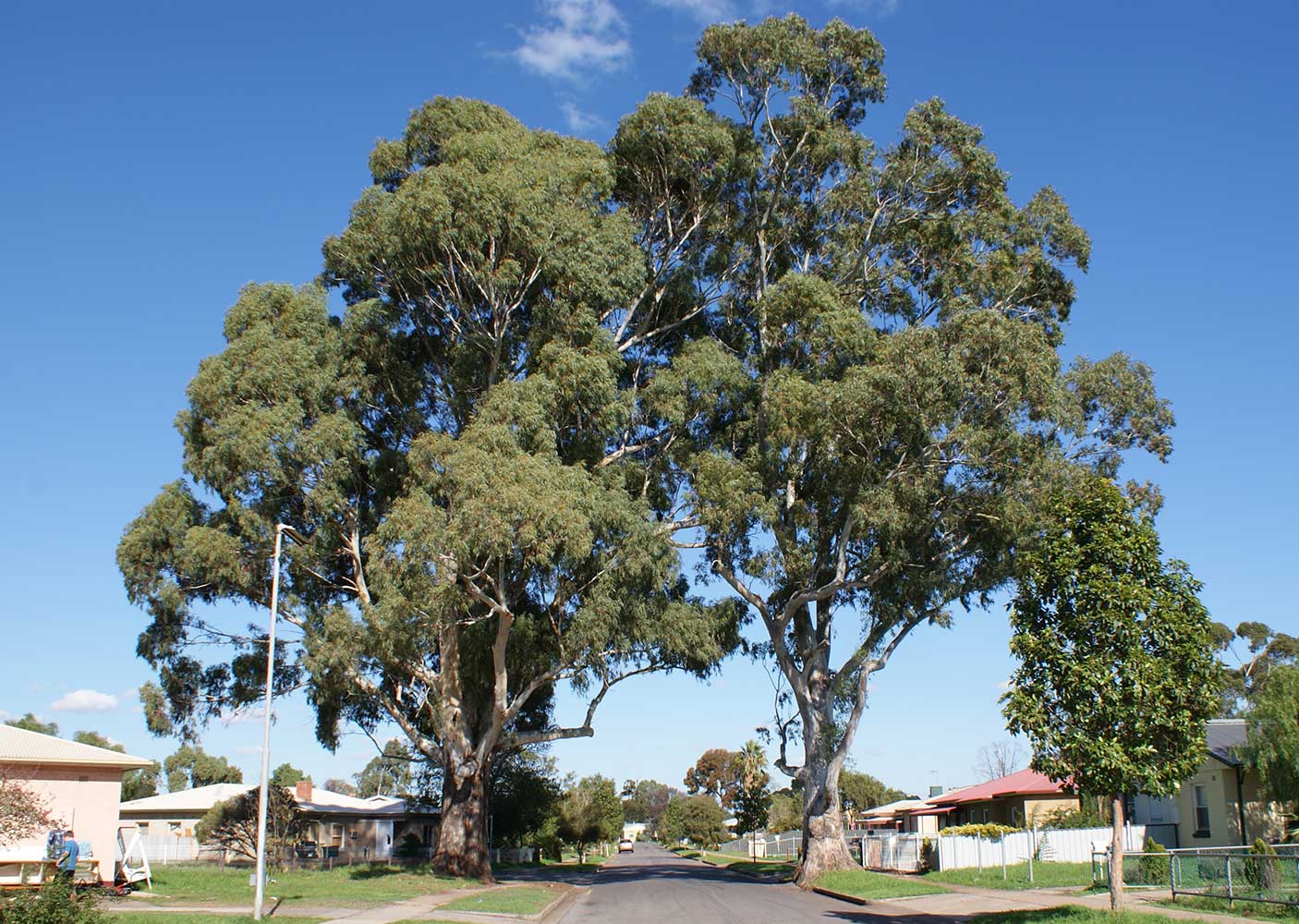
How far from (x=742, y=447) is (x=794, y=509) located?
12.0 feet

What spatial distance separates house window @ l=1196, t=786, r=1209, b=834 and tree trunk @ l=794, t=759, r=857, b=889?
→ 10912 millimetres

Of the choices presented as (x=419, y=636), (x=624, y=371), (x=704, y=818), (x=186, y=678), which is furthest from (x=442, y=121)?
(x=704, y=818)

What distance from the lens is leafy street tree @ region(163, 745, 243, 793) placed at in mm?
93812

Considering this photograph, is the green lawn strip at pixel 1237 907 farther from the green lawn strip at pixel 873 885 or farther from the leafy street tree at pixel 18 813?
the leafy street tree at pixel 18 813

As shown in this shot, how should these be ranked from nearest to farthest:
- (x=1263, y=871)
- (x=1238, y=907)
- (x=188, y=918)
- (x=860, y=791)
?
1. (x=1238, y=907)
2. (x=1263, y=871)
3. (x=188, y=918)
4. (x=860, y=791)

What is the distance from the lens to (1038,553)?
18.1 m

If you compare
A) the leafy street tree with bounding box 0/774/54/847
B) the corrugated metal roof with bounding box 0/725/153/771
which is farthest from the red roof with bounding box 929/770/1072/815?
the leafy street tree with bounding box 0/774/54/847

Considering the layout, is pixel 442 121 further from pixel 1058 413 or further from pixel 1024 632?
pixel 1024 632

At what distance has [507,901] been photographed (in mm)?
24438

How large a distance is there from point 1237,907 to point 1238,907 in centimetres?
2

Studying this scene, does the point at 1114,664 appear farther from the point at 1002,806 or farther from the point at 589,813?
the point at 589,813

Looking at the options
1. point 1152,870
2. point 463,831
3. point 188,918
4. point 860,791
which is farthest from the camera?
point 860,791

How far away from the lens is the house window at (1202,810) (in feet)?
101

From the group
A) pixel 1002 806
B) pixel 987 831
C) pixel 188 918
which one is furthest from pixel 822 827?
pixel 188 918
